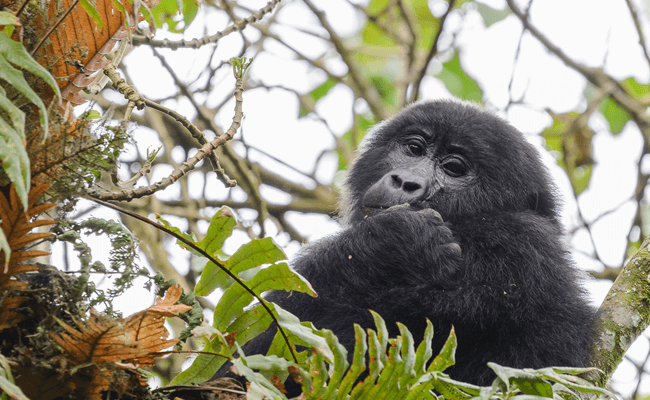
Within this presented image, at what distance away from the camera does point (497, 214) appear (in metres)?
2.76

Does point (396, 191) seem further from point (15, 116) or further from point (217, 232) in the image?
point (15, 116)

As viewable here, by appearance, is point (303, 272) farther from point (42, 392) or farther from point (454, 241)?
point (42, 392)

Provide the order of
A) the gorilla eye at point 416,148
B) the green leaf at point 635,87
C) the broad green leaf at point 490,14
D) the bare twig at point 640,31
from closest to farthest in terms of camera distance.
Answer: the gorilla eye at point 416,148 → the bare twig at point 640,31 → the broad green leaf at point 490,14 → the green leaf at point 635,87

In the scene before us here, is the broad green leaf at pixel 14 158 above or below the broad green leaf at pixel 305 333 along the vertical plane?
above

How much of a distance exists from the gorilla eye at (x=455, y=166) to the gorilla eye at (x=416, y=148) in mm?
147

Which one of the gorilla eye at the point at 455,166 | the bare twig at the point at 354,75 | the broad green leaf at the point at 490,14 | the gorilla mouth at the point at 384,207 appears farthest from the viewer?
the broad green leaf at the point at 490,14

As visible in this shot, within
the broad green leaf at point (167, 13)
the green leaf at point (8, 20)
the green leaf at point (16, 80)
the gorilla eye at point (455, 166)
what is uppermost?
the broad green leaf at point (167, 13)

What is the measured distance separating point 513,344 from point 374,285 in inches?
21.5

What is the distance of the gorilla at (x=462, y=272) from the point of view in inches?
88.8

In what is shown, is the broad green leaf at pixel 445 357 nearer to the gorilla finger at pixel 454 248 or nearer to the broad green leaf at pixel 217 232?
the broad green leaf at pixel 217 232

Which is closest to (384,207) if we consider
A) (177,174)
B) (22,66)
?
(177,174)

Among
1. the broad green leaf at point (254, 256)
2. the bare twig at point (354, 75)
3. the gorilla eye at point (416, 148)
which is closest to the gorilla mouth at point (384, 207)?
the gorilla eye at point (416, 148)

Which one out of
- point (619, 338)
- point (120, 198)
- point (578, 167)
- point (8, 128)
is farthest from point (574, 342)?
point (578, 167)

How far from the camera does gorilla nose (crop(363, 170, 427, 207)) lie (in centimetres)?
279
